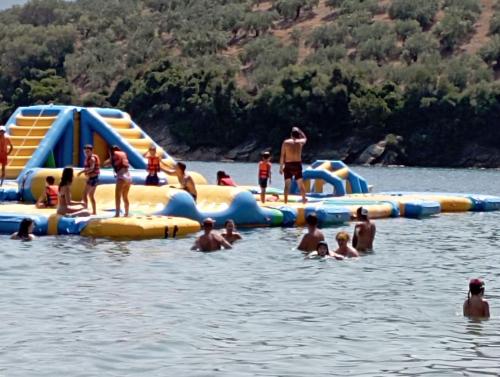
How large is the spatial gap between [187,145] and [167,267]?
52582 mm

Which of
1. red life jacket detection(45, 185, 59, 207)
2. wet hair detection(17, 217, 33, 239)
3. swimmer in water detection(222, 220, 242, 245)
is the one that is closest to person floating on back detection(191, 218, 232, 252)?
swimmer in water detection(222, 220, 242, 245)

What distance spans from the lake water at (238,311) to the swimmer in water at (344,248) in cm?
35

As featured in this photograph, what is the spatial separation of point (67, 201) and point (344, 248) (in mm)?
4370

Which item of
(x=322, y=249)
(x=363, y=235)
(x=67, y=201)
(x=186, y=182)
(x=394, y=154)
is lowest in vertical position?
(x=322, y=249)

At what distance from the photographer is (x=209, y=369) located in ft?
28.8

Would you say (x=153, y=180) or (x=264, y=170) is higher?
(x=264, y=170)

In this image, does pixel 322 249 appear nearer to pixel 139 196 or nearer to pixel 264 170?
pixel 139 196

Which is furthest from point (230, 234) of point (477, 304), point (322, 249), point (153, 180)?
point (477, 304)

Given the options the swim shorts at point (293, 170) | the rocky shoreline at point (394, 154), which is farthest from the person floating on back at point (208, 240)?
the rocky shoreline at point (394, 154)

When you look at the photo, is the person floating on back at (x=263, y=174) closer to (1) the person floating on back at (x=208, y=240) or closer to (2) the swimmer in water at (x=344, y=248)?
(1) the person floating on back at (x=208, y=240)

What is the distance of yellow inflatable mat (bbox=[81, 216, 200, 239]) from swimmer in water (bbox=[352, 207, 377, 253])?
2.67 metres

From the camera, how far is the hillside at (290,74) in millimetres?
61594

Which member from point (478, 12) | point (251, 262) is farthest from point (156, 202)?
point (478, 12)

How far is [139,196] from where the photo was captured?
18406mm
